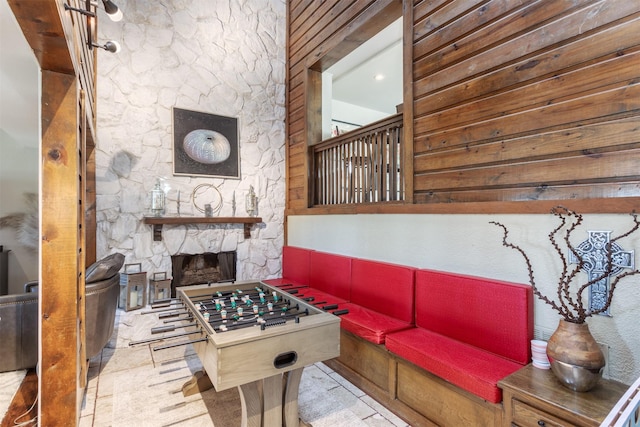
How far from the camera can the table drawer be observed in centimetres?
146

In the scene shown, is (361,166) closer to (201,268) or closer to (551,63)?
(551,63)

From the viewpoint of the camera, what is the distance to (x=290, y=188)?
17.0 ft

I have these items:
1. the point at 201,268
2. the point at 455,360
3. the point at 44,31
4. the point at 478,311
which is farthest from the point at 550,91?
the point at 201,268

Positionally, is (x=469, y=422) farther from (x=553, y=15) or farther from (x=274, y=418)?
(x=553, y=15)

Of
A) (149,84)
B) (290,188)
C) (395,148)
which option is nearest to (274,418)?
A: (395,148)

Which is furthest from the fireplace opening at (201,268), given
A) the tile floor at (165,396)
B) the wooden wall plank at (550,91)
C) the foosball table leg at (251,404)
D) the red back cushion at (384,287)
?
the wooden wall plank at (550,91)

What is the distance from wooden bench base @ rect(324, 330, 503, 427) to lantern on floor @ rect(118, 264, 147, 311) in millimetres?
2659

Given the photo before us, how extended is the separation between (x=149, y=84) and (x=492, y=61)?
12.9 feet

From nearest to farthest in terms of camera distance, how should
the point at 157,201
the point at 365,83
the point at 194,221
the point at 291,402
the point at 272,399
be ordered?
the point at 272,399
the point at 291,402
the point at 157,201
the point at 194,221
the point at 365,83

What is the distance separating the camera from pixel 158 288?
4.13 m

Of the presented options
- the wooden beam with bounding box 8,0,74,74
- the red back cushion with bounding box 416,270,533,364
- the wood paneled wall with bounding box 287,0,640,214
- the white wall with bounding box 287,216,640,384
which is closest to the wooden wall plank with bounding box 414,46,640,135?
the wood paneled wall with bounding box 287,0,640,214

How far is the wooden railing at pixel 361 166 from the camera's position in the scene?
3.31m

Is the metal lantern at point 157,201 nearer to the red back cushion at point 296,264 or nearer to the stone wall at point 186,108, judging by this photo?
the stone wall at point 186,108

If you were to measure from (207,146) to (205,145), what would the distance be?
3 centimetres
